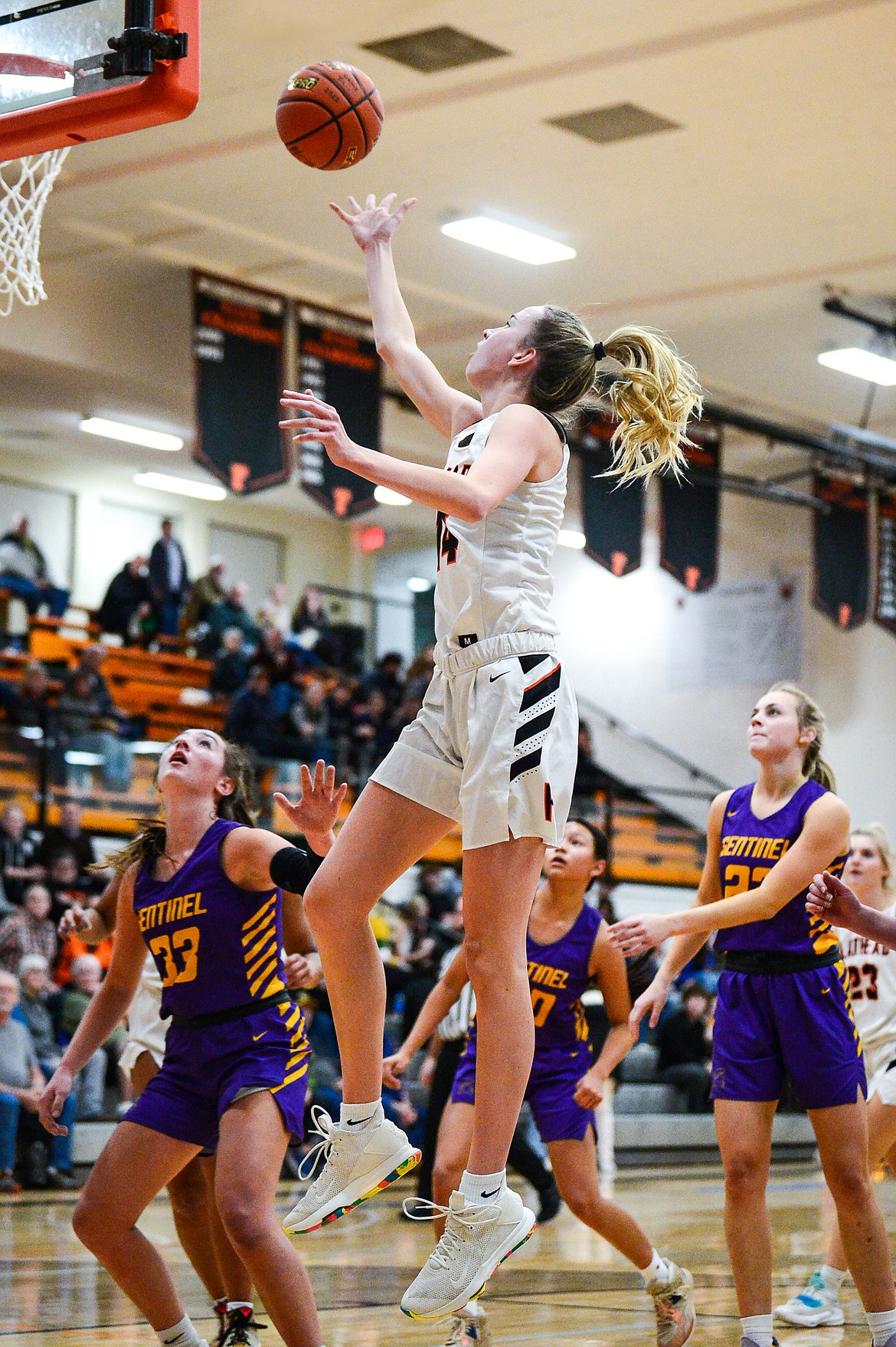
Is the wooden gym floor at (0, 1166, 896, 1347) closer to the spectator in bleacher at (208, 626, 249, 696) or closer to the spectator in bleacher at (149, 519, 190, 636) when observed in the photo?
the spectator in bleacher at (208, 626, 249, 696)

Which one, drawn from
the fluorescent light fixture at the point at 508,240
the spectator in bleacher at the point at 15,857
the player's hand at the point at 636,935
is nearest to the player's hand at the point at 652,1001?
the player's hand at the point at 636,935

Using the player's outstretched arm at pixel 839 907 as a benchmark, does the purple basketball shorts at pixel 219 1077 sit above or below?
below

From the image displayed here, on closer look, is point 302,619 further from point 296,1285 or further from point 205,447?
point 296,1285

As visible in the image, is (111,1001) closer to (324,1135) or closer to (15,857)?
(324,1135)

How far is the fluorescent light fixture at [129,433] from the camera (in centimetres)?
1752

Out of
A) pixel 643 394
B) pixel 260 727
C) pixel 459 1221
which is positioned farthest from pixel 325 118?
pixel 260 727

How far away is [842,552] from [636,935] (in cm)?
1278

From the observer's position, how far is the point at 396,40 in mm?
9984

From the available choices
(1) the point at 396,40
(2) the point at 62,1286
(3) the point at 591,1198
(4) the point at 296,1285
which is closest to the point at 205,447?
(1) the point at 396,40

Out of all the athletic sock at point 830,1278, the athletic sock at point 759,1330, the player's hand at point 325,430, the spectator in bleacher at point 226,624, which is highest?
the spectator in bleacher at point 226,624

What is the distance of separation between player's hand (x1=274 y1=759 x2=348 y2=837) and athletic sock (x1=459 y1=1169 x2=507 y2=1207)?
3.25ft

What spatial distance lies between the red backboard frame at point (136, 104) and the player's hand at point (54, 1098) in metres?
2.80

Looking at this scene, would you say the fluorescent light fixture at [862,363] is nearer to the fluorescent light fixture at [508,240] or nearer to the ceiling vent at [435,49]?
the fluorescent light fixture at [508,240]

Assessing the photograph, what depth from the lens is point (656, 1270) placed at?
5918mm
